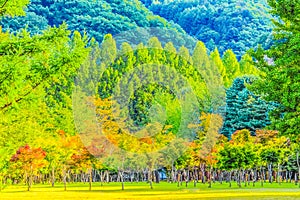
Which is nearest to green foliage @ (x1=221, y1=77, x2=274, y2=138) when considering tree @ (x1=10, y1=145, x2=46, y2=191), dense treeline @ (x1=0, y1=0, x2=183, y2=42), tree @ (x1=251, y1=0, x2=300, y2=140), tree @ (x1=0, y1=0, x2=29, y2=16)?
tree @ (x1=10, y1=145, x2=46, y2=191)

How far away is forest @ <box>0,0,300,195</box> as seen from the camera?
44.4ft

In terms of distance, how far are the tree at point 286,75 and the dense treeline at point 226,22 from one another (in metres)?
89.4

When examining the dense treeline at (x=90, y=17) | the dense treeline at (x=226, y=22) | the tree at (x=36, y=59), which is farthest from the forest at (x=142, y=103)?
the dense treeline at (x=226, y=22)

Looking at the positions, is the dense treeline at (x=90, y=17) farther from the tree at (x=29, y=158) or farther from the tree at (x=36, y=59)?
the tree at (x=36, y=59)

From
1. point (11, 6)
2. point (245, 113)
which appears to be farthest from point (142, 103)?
point (11, 6)

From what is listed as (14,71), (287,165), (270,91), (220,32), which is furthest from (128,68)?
(14,71)

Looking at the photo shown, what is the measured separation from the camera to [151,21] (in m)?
116

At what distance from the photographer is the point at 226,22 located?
408 feet

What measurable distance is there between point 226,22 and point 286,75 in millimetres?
105065

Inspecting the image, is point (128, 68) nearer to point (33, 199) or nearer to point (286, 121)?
point (33, 199)

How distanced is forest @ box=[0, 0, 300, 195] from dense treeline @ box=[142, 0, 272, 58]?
4306 millimetres

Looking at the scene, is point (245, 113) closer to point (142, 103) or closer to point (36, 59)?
point (142, 103)

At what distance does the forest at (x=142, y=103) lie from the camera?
44.4ft

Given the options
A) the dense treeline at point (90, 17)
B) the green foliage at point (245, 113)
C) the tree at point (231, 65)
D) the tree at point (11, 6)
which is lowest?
the tree at point (11, 6)
